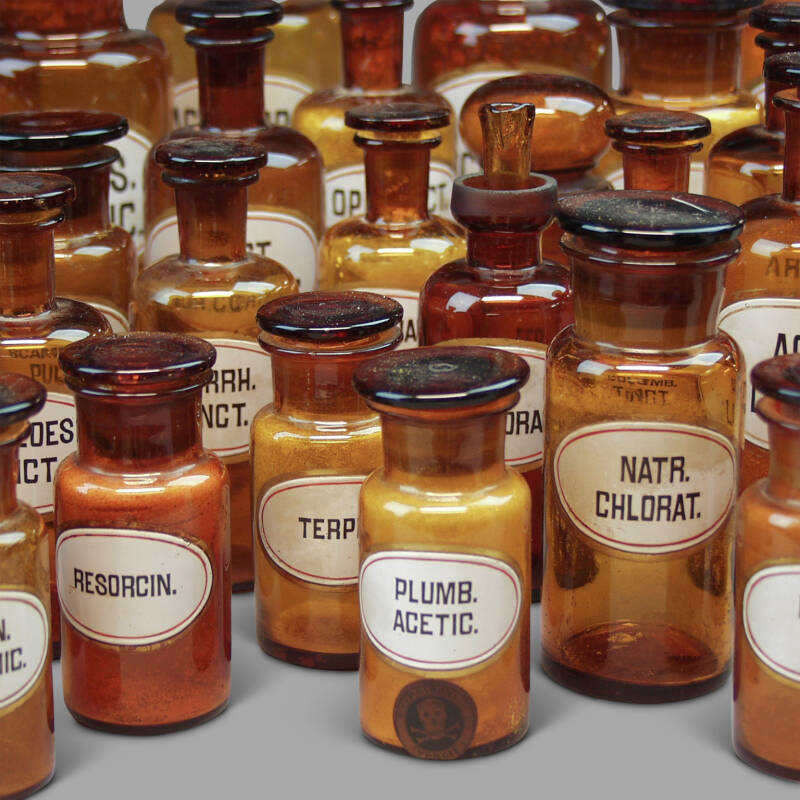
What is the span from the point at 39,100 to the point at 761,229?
0.65 meters

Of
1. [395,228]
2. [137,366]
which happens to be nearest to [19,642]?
[137,366]

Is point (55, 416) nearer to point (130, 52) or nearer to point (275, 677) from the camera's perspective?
point (275, 677)

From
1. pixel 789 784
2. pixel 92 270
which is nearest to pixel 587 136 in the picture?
pixel 92 270

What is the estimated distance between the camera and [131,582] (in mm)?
1126

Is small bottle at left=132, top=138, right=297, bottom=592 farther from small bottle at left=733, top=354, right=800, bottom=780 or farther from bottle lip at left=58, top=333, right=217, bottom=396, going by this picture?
small bottle at left=733, top=354, right=800, bottom=780

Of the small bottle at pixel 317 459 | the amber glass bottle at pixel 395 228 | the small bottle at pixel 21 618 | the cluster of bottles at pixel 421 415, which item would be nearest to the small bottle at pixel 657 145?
→ the cluster of bottles at pixel 421 415

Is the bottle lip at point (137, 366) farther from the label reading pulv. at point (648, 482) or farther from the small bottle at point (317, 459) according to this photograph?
the label reading pulv. at point (648, 482)

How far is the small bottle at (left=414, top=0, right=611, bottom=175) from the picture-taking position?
66.7 inches

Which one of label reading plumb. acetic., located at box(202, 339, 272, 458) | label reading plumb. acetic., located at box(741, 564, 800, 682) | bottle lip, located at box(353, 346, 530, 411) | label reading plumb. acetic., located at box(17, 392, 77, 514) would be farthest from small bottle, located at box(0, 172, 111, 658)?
label reading plumb. acetic., located at box(741, 564, 800, 682)

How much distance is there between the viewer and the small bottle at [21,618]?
1.04 m

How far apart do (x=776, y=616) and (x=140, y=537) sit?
15.2 inches

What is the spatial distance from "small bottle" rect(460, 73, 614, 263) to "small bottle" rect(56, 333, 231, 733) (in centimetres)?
42

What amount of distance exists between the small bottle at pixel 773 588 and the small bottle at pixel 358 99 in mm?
658

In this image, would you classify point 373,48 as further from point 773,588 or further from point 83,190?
point 773,588
